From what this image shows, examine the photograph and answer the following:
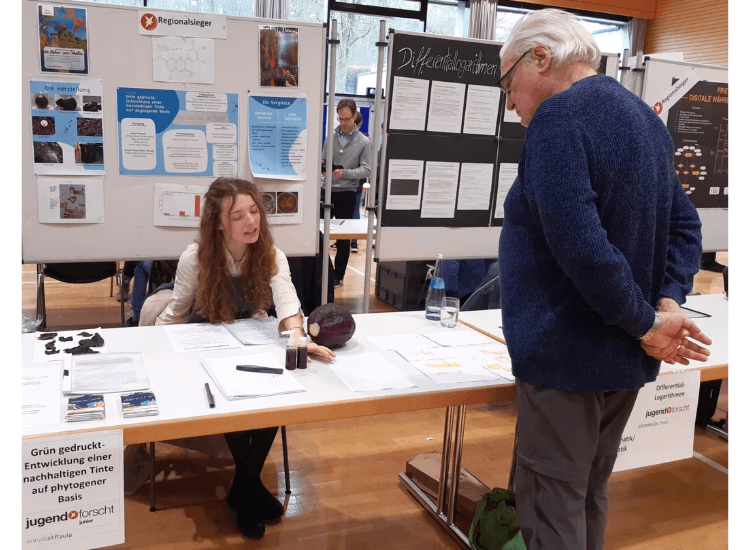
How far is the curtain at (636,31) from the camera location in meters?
10.4

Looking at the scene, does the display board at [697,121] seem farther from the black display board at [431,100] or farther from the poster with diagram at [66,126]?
the poster with diagram at [66,126]

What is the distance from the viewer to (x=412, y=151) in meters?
2.99

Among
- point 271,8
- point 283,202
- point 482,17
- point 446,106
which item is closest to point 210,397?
point 283,202

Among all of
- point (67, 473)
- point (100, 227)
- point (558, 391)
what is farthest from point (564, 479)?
point (100, 227)

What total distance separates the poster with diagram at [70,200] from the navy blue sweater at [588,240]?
1975 mm

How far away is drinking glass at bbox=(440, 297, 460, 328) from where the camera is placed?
7.51ft

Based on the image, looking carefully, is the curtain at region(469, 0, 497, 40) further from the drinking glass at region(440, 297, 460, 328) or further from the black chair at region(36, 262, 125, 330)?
the drinking glass at region(440, 297, 460, 328)

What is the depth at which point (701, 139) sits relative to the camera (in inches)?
142

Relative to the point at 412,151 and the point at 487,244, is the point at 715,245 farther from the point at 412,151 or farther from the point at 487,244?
the point at 412,151

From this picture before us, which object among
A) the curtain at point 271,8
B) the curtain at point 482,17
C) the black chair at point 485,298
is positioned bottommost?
the black chair at point 485,298

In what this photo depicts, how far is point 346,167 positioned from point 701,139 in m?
3.20

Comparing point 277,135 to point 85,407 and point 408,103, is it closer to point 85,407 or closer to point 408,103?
point 408,103

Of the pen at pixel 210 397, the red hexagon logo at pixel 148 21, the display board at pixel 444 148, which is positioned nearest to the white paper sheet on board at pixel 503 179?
the display board at pixel 444 148

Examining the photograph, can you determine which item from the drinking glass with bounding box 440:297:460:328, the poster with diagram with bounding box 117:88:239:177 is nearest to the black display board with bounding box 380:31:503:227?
the poster with diagram with bounding box 117:88:239:177
